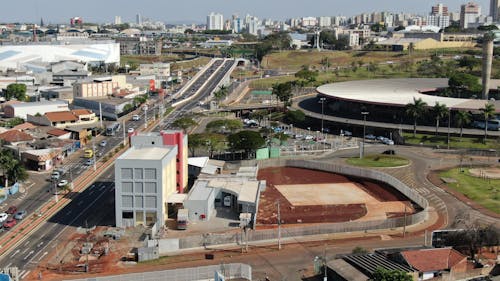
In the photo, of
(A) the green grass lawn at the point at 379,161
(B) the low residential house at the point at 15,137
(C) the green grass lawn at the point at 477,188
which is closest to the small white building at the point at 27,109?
(B) the low residential house at the point at 15,137

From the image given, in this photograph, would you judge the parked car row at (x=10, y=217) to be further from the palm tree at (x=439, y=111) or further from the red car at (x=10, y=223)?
the palm tree at (x=439, y=111)

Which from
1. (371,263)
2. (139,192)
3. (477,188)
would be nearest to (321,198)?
(477,188)

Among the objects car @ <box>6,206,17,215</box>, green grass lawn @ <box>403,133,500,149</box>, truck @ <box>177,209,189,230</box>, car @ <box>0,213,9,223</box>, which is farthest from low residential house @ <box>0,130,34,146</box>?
green grass lawn @ <box>403,133,500,149</box>

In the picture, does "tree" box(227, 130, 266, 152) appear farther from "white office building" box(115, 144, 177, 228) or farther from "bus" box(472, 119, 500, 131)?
"bus" box(472, 119, 500, 131)

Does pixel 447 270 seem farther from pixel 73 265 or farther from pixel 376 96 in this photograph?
pixel 376 96

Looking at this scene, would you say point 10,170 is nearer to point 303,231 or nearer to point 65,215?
point 65,215

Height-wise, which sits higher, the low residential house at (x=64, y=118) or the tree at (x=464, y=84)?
A: the tree at (x=464, y=84)

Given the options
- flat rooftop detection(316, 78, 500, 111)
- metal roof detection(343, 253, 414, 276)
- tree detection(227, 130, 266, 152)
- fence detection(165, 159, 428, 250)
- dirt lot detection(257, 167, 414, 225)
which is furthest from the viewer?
flat rooftop detection(316, 78, 500, 111)

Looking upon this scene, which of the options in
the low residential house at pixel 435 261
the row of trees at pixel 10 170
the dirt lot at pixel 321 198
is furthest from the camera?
the row of trees at pixel 10 170
